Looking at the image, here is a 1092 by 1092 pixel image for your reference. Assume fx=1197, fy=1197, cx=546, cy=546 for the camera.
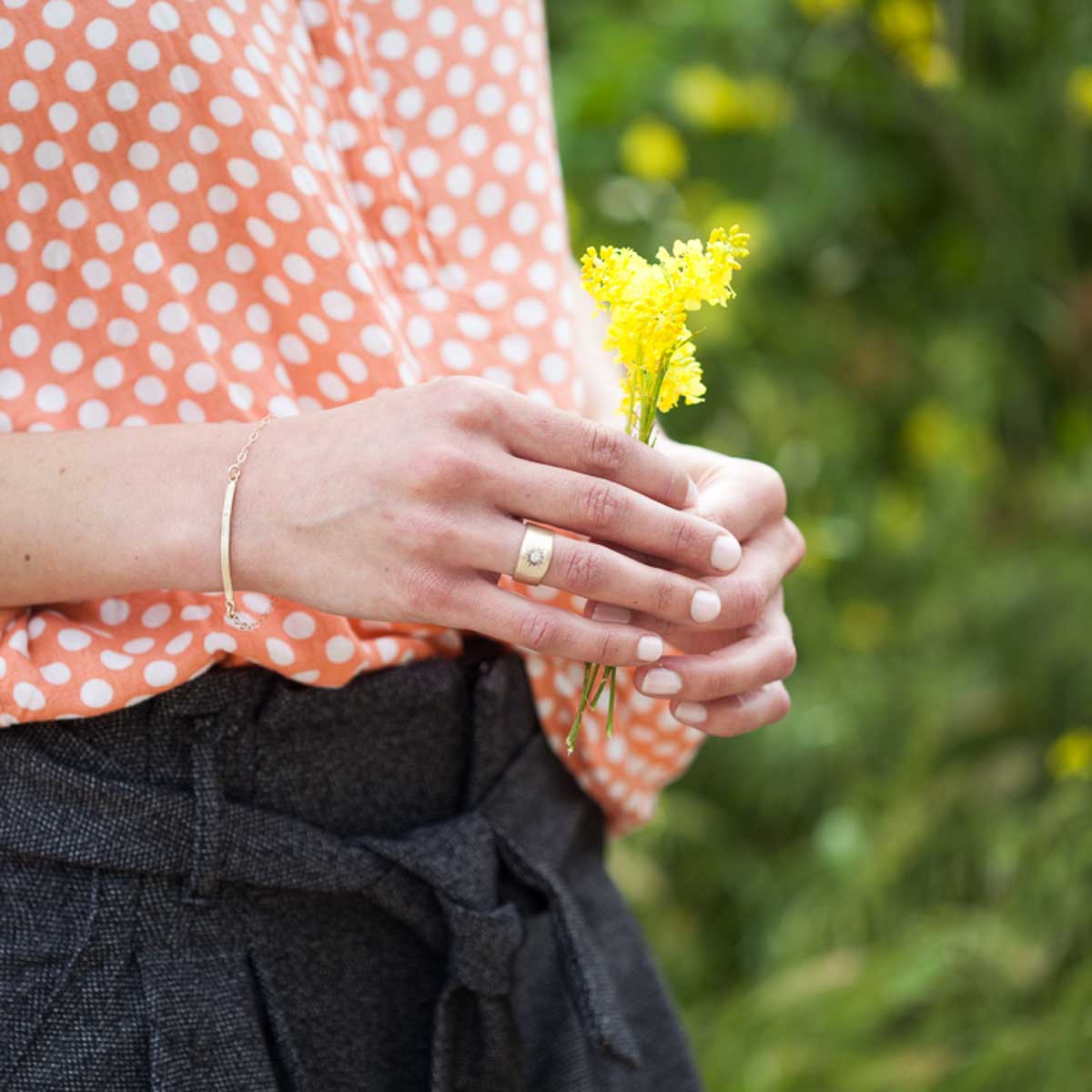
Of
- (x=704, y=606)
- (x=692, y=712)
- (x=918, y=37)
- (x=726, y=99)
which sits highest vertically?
(x=918, y=37)

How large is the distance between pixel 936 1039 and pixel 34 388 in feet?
5.13

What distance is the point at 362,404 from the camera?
0.65m

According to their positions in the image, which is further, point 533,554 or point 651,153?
point 651,153

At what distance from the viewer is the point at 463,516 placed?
0.63 metres

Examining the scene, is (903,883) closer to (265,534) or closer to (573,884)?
(573,884)

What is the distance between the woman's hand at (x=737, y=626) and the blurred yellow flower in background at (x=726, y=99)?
182cm

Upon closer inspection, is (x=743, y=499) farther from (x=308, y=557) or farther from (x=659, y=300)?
(x=308, y=557)

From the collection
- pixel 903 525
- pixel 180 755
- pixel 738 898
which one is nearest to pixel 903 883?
pixel 738 898

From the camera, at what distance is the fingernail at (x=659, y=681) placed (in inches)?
Result: 28.7

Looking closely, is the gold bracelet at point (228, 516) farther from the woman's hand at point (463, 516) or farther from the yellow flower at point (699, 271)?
the yellow flower at point (699, 271)

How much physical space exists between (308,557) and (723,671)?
10.4 inches

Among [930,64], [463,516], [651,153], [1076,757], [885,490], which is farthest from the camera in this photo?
[885,490]

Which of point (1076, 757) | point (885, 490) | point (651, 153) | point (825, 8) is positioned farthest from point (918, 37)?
point (1076, 757)

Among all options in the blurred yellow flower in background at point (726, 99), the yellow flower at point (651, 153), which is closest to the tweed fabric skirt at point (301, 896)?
the yellow flower at point (651, 153)
